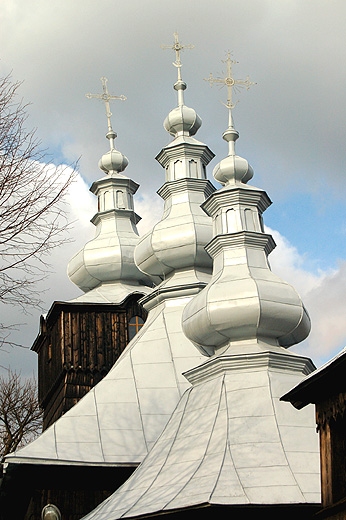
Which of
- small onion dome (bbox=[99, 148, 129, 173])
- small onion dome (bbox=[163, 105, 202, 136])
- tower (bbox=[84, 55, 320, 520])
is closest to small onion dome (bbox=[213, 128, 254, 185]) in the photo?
tower (bbox=[84, 55, 320, 520])

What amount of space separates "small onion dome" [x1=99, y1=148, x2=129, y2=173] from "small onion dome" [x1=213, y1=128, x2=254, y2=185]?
773 cm

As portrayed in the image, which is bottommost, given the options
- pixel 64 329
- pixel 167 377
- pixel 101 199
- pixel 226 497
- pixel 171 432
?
pixel 226 497

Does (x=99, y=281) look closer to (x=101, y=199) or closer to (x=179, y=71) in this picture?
(x=101, y=199)

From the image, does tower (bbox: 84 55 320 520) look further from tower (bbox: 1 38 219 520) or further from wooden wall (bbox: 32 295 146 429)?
wooden wall (bbox: 32 295 146 429)

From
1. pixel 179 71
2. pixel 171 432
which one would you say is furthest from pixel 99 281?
pixel 171 432

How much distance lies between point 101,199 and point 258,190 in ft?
28.4

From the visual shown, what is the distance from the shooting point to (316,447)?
1847 cm

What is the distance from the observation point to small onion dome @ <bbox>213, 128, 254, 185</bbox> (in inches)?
876

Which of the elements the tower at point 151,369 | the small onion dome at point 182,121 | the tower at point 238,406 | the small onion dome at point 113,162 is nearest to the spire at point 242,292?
the tower at point 238,406

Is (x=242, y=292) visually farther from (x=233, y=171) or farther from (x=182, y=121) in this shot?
(x=182, y=121)

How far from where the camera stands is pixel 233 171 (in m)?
22.2

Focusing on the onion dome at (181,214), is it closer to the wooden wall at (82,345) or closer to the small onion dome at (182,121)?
the small onion dome at (182,121)

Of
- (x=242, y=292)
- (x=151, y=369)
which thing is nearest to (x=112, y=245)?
(x=151, y=369)

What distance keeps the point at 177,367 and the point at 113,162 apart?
25.8ft
